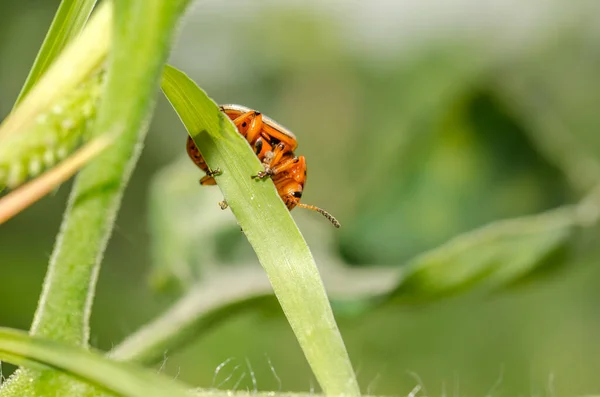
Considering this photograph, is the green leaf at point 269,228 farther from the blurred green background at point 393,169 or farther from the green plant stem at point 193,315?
the blurred green background at point 393,169

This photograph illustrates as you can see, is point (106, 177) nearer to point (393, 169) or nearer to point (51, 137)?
point (51, 137)

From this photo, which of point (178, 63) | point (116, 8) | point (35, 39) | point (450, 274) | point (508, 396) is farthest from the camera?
point (178, 63)

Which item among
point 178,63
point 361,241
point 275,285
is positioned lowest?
point 275,285

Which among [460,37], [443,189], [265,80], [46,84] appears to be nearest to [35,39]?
[265,80]

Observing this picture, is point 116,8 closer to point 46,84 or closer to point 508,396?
point 46,84

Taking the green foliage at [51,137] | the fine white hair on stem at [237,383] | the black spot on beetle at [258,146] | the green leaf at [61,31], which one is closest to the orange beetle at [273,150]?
the black spot on beetle at [258,146]

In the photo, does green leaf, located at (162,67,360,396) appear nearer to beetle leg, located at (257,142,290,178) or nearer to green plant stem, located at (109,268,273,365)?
green plant stem, located at (109,268,273,365)

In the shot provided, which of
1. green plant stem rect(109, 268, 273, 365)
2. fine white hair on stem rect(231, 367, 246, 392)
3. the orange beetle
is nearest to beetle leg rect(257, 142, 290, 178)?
the orange beetle
